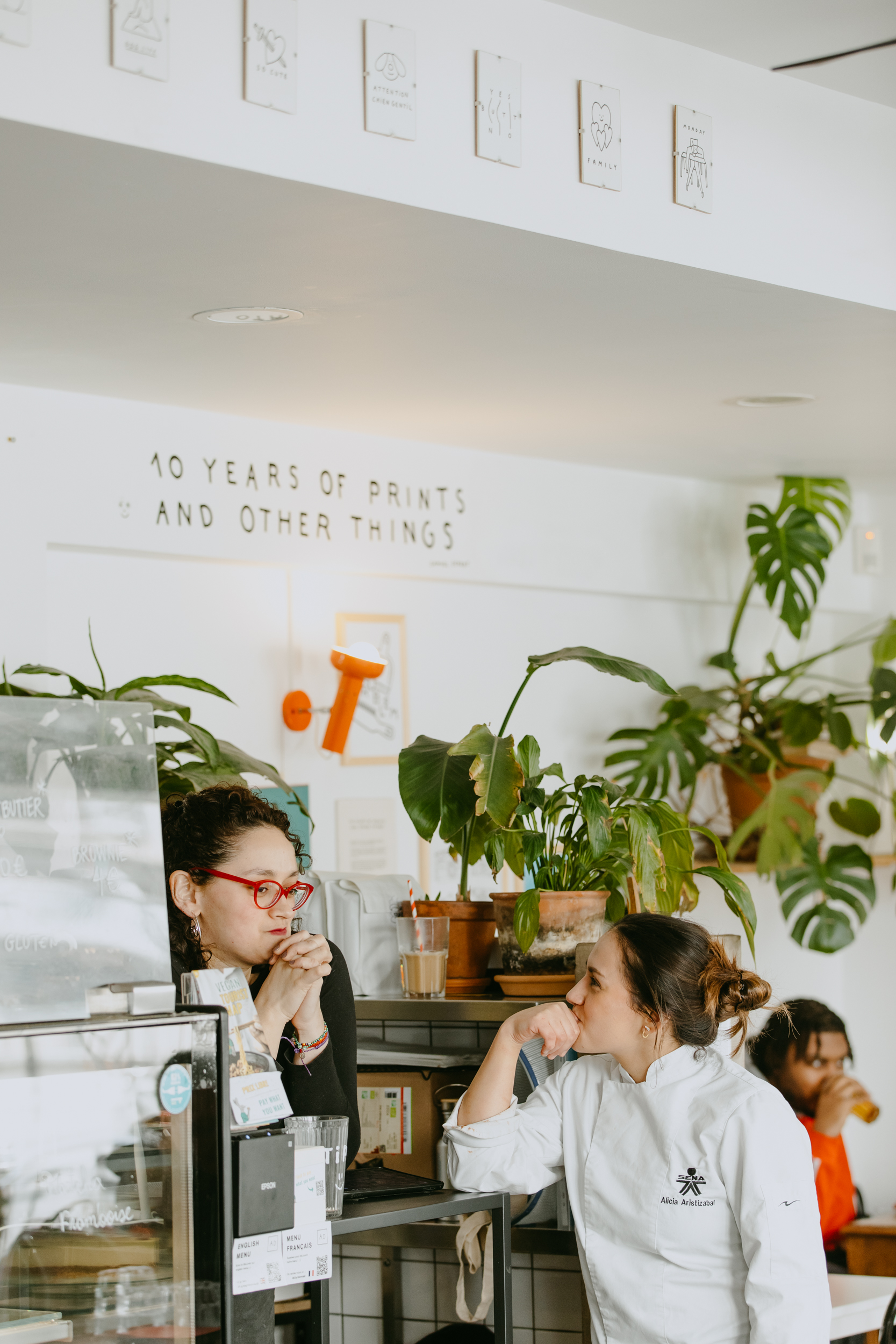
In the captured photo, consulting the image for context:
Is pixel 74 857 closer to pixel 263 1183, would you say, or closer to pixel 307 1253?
pixel 263 1183

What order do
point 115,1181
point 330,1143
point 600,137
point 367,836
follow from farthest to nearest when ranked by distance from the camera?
1. point 367,836
2. point 600,137
3. point 330,1143
4. point 115,1181

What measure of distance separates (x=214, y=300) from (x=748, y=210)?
1016mm

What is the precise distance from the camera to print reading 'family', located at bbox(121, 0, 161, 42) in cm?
209

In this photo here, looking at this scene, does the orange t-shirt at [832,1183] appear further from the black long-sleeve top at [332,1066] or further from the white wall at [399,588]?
the black long-sleeve top at [332,1066]

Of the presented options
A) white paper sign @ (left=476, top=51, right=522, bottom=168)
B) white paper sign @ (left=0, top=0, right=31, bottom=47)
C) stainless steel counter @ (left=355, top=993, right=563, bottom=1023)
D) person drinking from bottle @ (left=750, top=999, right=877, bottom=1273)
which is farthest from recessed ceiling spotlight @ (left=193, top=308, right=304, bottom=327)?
person drinking from bottle @ (left=750, top=999, right=877, bottom=1273)

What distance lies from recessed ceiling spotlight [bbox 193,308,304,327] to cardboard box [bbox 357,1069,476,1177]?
1440 mm

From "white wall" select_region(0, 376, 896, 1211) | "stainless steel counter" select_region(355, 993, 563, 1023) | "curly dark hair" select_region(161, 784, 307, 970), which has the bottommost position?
"stainless steel counter" select_region(355, 993, 563, 1023)

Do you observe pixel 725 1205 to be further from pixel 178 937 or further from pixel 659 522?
pixel 659 522

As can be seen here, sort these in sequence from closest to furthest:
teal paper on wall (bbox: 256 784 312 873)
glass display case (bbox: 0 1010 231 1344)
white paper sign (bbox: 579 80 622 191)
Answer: glass display case (bbox: 0 1010 231 1344) < white paper sign (bbox: 579 80 622 191) < teal paper on wall (bbox: 256 784 312 873)

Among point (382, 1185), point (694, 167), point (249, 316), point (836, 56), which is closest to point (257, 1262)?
point (382, 1185)

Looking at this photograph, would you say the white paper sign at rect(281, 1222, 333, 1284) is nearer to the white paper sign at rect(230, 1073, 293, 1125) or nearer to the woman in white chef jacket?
the white paper sign at rect(230, 1073, 293, 1125)

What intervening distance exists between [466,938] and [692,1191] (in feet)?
2.52

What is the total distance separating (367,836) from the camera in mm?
3908

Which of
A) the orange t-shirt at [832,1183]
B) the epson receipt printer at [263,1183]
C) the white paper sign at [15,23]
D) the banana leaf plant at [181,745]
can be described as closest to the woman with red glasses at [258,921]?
the epson receipt printer at [263,1183]
